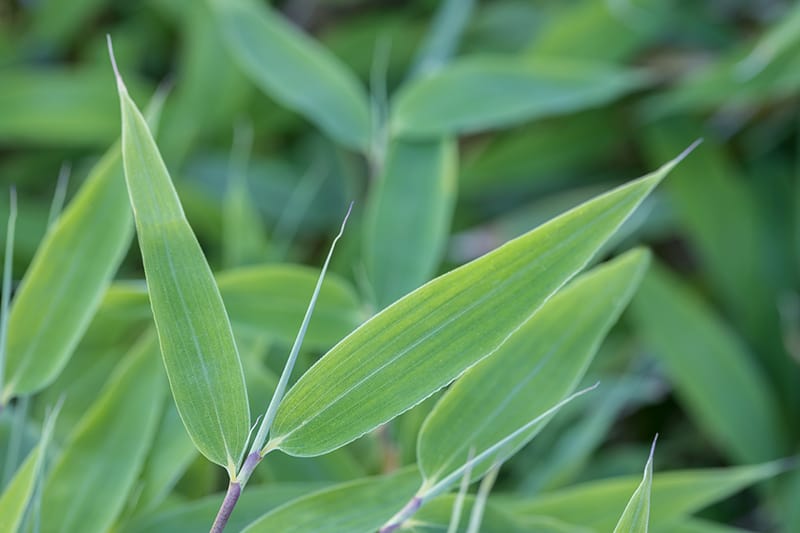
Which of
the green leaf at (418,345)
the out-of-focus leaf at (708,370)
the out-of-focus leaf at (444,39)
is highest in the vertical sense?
the out-of-focus leaf at (444,39)

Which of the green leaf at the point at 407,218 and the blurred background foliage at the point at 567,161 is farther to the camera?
the blurred background foliage at the point at 567,161

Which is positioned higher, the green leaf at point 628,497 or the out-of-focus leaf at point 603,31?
the out-of-focus leaf at point 603,31

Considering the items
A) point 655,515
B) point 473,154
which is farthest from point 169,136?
point 655,515

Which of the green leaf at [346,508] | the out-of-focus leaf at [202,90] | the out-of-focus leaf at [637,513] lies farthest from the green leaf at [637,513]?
the out-of-focus leaf at [202,90]

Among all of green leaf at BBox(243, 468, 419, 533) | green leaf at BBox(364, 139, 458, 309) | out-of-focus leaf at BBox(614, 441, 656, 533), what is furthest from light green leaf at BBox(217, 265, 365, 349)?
out-of-focus leaf at BBox(614, 441, 656, 533)

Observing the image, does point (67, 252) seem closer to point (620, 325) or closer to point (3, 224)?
point (3, 224)

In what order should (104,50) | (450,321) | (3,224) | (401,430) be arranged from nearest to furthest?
1. (450,321)
2. (401,430)
3. (3,224)
4. (104,50)

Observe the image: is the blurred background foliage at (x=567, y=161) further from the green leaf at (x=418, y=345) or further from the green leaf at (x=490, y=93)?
the green leaf at (x=418, y=345)
